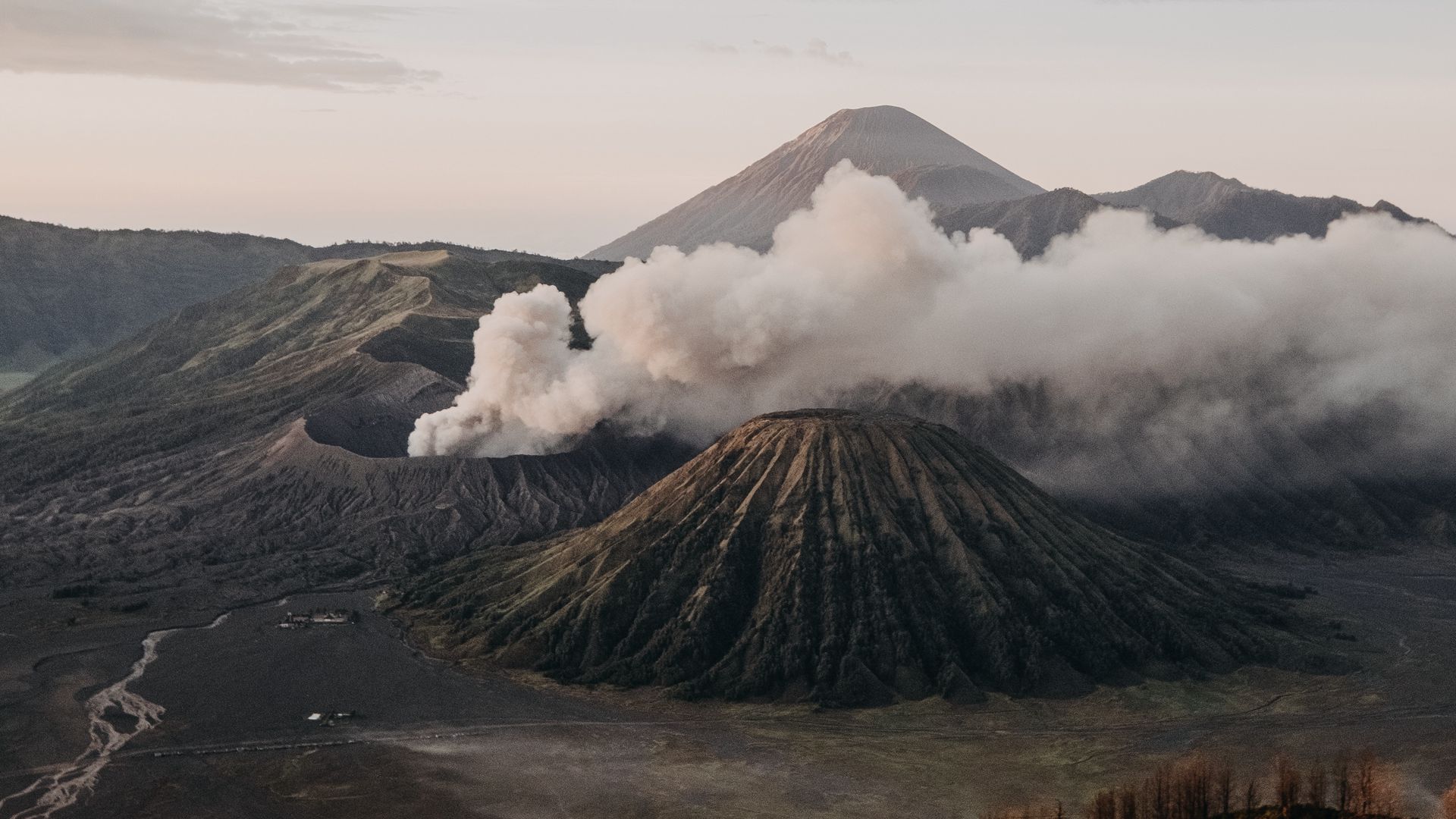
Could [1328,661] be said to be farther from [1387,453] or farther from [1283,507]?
[1387,453]

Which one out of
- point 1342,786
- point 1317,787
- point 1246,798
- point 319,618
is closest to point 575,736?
point 319,618

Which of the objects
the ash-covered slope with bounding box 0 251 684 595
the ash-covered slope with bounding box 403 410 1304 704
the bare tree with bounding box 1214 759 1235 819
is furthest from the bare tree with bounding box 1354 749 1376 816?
the ash-covered slope with bounding box 0 251 684 595

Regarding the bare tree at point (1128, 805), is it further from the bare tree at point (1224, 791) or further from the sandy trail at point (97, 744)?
the sandy trail at point (97, 744)

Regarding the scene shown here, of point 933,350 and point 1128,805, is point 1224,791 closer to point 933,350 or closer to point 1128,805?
point 1128,805

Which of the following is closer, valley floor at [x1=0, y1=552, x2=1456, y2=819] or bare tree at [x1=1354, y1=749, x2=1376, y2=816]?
bare tree at [x1=1354, y1=749, x2=1376, y2=816]

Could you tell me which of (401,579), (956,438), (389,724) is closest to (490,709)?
(389,724)

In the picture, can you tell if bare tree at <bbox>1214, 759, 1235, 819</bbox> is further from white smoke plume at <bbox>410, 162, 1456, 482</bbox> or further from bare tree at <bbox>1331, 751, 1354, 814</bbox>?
white smoke plume at <bbox>410, 162, 1456, 482</bbox>
